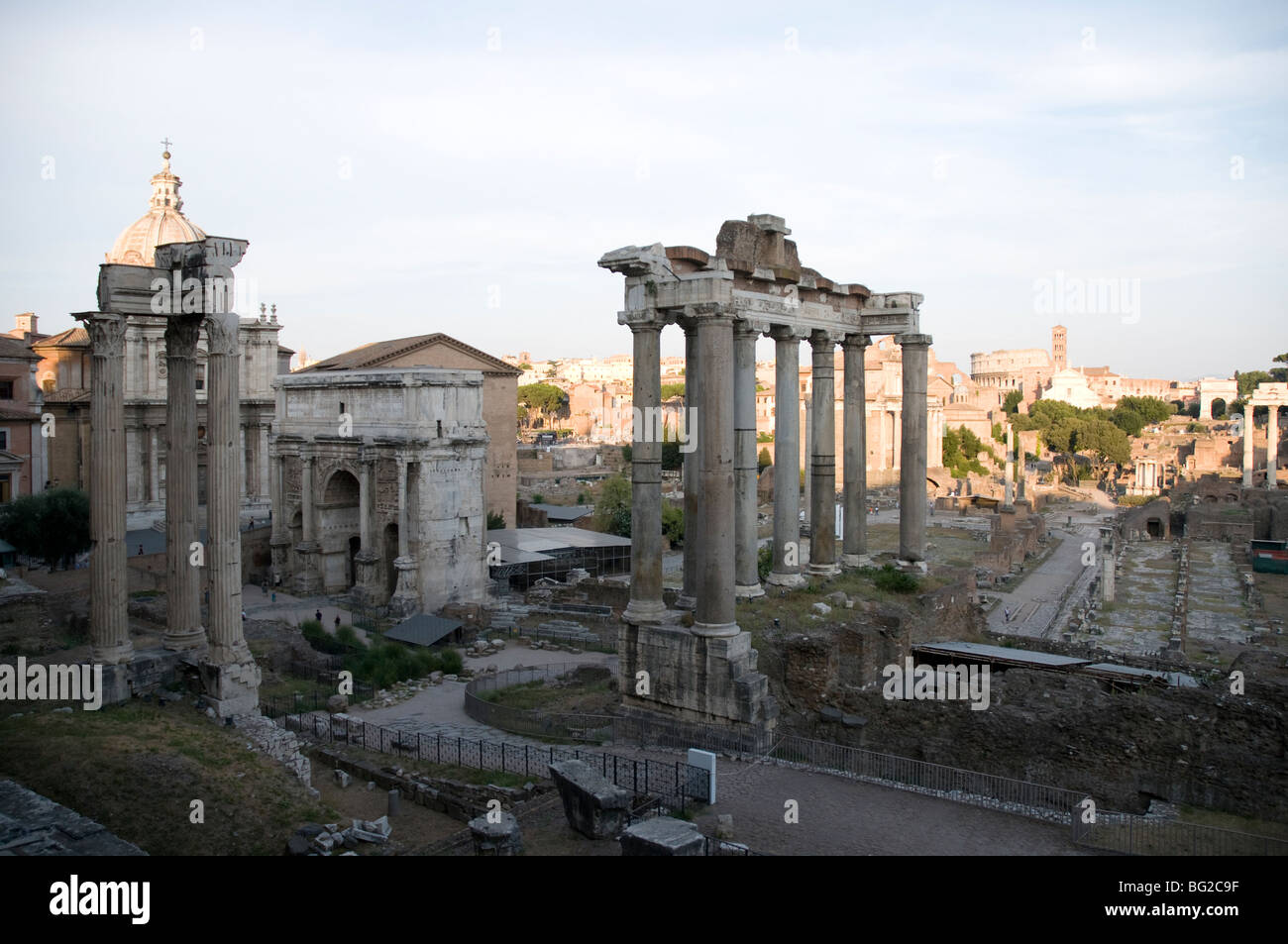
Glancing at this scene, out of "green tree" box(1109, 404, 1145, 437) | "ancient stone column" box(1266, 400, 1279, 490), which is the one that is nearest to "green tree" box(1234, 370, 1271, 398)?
"green tree" box(1109, 404, 1145, 437)

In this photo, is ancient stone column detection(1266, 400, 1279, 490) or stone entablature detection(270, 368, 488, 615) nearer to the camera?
stone entablature detection(270, 368, 488, 615)

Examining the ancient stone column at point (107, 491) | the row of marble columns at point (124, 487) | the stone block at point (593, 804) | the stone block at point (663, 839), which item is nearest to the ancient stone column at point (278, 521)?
the row of marble columns at point (124, 487)

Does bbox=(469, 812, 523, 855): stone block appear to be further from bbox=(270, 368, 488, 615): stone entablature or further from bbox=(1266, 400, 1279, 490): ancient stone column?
bbox=(1266, 400, 1279, 490): ancient stone column

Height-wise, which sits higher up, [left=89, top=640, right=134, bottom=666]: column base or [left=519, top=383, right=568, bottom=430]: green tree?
[left=519, top=383, right=568, bottom=430]: green tree

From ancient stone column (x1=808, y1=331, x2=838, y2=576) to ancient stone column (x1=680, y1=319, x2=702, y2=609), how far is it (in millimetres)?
4267

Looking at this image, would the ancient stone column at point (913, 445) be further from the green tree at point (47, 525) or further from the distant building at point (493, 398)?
the distant building at point (493, 398)

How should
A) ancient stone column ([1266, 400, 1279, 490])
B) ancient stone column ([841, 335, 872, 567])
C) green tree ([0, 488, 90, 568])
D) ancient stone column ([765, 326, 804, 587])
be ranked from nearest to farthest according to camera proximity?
ancient stone column ([765, 326, 804, 587]) → ancient stone column ([841, 335, 872, 567]) → green tree ([0, 488, 90, 568]) → ancient stone column ([1266, 400, 1279, 490])

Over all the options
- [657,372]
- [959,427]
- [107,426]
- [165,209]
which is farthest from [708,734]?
[959,427]

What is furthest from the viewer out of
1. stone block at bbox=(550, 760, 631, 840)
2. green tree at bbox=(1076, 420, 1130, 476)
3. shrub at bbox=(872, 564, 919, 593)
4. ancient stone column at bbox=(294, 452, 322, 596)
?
green tree at bbox=(1076, 420, 1130, 476)

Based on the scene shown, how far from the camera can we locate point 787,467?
19375 mm

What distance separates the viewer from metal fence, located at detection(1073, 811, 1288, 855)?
1045 cm

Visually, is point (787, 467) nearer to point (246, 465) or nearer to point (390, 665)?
point (390, 665)
